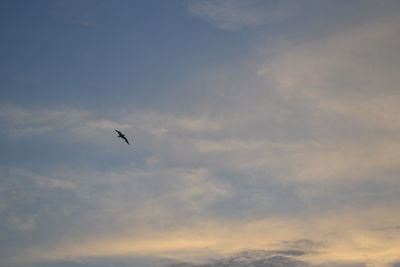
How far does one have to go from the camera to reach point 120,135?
18162 centimetres
